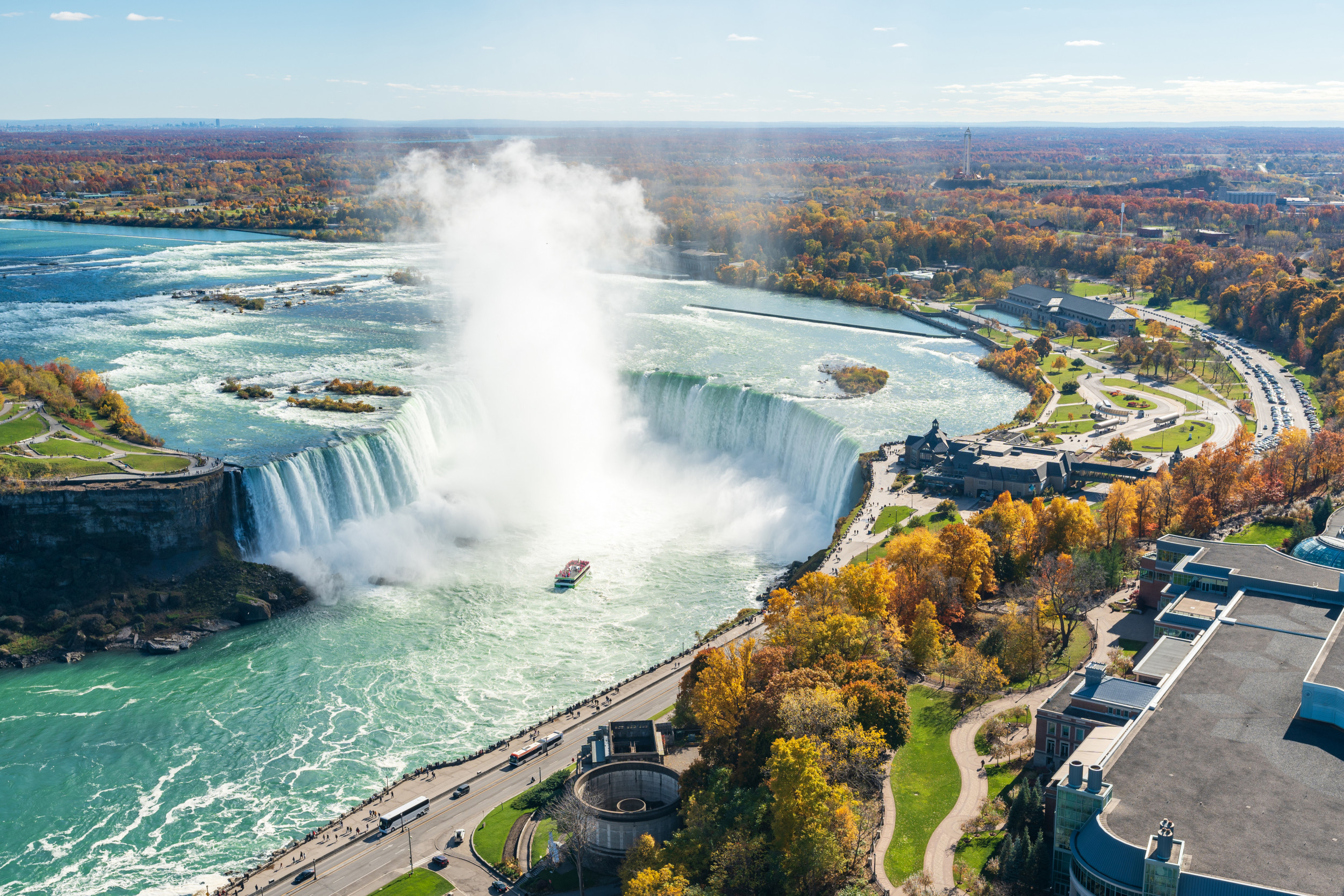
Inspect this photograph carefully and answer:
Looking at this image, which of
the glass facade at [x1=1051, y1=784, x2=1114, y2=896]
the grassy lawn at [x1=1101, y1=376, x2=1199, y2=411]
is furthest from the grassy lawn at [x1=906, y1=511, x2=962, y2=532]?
the grassy lawn at [x1=1101, y1=376, x2=1199, y2=411]

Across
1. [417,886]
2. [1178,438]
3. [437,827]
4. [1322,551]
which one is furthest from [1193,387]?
[417,886]

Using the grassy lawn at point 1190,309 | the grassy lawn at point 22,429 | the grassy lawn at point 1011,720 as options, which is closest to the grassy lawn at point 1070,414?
the grassy lawn at point 1011,720

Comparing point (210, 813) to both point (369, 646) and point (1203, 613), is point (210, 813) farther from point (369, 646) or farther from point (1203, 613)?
point (1203, 613)

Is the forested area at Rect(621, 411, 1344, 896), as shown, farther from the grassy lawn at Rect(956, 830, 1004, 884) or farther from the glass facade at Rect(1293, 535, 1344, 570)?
the glass facade at Rect(1293, 535, 1344, 570)

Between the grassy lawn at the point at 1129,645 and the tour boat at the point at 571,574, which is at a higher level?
the grassy lawn at the point at 1129,645

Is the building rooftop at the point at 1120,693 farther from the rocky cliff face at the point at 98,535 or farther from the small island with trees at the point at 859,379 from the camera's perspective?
the small island with trees at the point at 859,379

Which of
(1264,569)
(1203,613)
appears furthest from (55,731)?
(1264,569)

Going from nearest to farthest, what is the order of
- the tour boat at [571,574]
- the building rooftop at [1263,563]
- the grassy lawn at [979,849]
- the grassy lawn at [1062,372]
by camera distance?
1. the grassy lawn at [979,849]
2. the building rooftop at [1263,563]
3. the tour boat at [571,574]
4. the grassy lawn at [1062,372]
